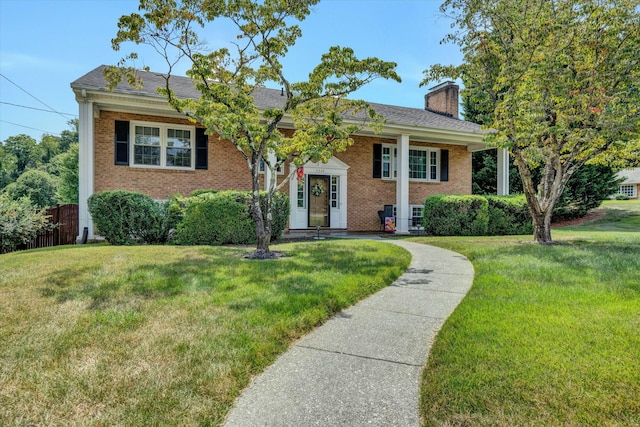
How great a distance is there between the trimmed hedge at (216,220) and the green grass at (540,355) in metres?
6.34

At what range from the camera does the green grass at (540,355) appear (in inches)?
91.2

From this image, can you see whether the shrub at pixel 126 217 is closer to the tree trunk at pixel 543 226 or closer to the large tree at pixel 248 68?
the large tree at pixel 248 68

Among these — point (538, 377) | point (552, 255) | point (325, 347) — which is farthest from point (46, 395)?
point (552, 255)

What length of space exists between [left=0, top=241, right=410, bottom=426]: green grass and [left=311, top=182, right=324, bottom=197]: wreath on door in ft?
25.6

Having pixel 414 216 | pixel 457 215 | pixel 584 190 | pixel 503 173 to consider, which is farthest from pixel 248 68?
pixel 584 190

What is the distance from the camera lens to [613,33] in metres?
8.34

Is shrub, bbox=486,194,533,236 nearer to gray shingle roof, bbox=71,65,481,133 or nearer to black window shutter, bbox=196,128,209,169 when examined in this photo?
gray shingle roof, bbox=71,65,481,133

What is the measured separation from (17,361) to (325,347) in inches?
94.1

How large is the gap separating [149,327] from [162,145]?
997 cm

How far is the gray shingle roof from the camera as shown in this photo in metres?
10.8

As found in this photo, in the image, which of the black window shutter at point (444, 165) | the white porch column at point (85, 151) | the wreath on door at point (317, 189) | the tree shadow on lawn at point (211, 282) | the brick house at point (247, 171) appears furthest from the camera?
the black window shutter at point (444, 165)

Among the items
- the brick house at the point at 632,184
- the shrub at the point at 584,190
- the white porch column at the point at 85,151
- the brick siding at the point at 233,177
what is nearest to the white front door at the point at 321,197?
the brick siding at the point at 233,177

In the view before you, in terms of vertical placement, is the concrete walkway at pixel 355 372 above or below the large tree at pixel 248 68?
below

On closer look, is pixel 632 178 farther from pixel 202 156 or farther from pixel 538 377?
pixel 538 377
